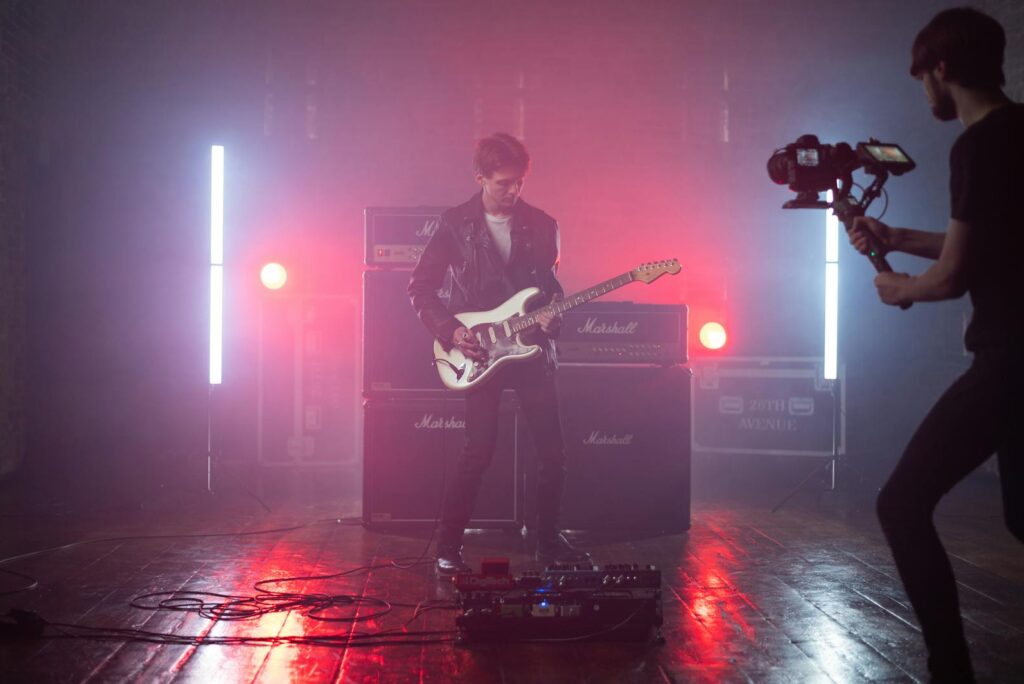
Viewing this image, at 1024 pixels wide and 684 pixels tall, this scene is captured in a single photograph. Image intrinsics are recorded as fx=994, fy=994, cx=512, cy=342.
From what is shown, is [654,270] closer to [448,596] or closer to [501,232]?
[501,232]

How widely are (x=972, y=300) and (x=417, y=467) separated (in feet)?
10.3

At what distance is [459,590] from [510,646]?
216 millimetres

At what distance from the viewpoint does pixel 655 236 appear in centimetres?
781

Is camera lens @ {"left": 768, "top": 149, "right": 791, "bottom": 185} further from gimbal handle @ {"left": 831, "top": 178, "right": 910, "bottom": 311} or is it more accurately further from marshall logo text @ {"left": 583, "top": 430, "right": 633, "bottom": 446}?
marshall logo text @ {"left": 583, "top": 430, "right": 633, "bottom": 446}

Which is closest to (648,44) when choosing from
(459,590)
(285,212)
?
(285,212)

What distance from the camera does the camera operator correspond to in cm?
197

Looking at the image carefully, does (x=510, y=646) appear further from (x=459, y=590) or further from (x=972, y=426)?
(x=972, y=426)

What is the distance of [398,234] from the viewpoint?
16.1 feet

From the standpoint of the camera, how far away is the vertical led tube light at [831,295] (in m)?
7.10

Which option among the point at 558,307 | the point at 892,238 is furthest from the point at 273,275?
the point at 892,238

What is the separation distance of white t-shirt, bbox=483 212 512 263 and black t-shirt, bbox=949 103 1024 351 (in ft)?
7.20

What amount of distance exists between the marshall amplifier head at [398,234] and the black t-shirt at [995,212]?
10.4 ft

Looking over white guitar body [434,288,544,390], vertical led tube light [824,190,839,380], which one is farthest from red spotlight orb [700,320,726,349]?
white guitar body [434,288,544,390]

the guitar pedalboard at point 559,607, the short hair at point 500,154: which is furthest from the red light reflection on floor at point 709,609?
the short hair at point 500,154
